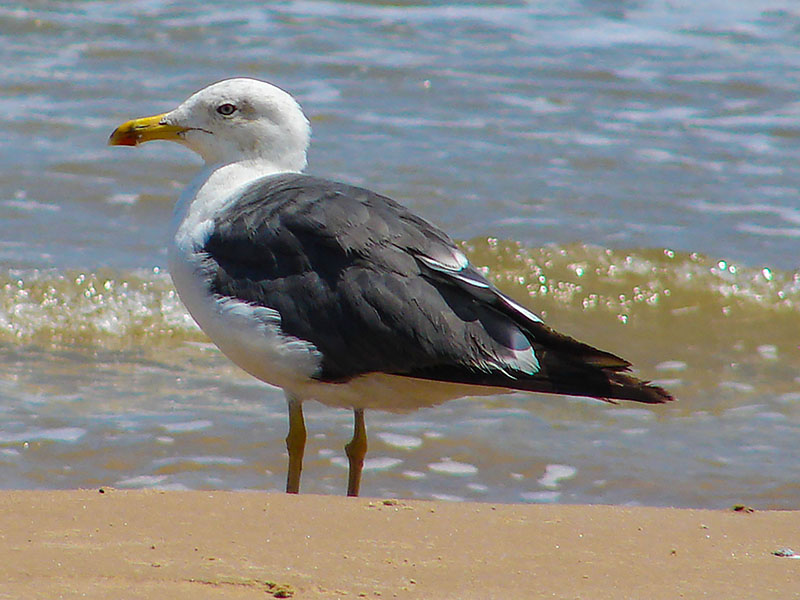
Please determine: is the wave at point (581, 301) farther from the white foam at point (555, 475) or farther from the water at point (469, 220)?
the white foam at point (555, 475)

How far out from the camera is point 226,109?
5.19m

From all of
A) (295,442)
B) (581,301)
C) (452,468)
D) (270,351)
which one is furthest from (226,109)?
(581,301)

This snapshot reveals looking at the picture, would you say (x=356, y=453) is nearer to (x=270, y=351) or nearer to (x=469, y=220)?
(x=270, y=351)

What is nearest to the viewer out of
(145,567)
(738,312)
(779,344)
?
(145,567)

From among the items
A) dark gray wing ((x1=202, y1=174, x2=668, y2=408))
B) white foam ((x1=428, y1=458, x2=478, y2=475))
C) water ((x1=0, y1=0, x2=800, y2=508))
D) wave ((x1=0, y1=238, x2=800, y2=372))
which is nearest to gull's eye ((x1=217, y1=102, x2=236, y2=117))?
dark gray wing ((x1=202, y1=174, x2=668, y2=408))

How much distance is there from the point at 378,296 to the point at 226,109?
1.23 m

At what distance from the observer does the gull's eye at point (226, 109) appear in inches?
204

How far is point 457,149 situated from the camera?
32.7 feet

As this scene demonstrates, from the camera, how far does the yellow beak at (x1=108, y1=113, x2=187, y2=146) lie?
528 cm

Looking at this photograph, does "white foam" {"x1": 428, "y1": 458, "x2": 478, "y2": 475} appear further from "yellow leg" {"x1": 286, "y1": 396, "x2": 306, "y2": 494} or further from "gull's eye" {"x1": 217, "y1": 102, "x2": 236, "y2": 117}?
"gull's eye" {"x1": 217, "y1": 102, "x2": 236, "y2": 117}

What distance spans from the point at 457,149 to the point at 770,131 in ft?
8.81

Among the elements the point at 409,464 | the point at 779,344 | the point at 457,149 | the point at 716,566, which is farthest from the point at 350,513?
the point at 457,149

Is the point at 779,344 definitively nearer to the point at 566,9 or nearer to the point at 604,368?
the point at 604,368

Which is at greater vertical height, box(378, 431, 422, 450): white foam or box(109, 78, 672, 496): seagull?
box(109, 78, 672, 496): seagull
